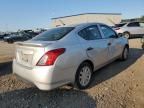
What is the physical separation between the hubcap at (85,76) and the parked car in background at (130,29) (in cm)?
1386

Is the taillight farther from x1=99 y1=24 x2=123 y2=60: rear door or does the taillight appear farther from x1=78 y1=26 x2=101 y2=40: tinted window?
x1=99 y1=24 x2=123 y2=60: rear door

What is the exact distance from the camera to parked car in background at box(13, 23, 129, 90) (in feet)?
14.9

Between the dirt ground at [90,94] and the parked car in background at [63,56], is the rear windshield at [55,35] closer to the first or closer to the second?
the parked car in background at [63,56]

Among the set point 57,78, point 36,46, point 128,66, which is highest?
point 36,46

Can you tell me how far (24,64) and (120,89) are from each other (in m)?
2.37

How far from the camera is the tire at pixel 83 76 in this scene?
16.8ft

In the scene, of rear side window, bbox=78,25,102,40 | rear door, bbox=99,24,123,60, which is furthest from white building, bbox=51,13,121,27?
rear side window, bbox=78,25,102,40

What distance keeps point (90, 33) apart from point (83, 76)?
4.08 feet

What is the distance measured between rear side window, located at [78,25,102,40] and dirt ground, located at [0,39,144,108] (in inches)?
47.3

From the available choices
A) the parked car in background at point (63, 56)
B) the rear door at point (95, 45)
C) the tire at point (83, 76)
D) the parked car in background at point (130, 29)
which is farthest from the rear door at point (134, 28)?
the tire at point (83, 76)

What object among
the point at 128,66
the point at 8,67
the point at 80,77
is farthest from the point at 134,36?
the point at 80,77

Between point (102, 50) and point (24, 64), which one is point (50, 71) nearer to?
point (24, 64)

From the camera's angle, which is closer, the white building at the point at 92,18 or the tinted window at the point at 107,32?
the tinted window at the point at 107,32

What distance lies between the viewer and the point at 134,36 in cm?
1930
